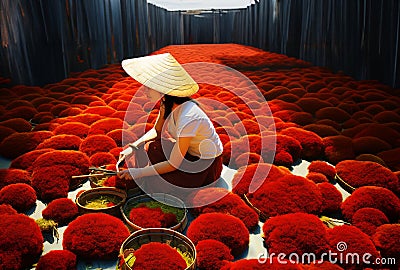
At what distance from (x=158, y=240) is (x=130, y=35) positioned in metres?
10.2

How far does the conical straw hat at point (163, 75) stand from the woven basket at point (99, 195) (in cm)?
61

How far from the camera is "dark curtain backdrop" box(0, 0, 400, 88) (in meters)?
5.09

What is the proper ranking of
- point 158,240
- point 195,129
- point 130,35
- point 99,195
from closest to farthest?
1. point 158,240
2. point 195,129
3. point 99,195
4. point 130,35

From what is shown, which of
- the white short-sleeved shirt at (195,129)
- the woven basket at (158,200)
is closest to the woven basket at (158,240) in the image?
the woven basket at (158,200)

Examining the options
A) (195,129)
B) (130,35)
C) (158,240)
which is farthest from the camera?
(130,35)

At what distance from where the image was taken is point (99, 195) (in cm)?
189

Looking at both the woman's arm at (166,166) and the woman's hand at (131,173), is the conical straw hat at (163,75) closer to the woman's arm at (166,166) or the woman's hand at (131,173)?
the woman's arm at (166,166)

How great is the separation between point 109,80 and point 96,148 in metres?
3.41

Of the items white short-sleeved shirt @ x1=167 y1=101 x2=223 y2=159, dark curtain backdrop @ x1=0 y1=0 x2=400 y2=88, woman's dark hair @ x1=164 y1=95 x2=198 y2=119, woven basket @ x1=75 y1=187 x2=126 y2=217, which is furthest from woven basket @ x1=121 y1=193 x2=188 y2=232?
dark curtain backdrop @ x1=0 y1=0 x2=400 y2=88

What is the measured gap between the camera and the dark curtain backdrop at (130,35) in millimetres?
5090

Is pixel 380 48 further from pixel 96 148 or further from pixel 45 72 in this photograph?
pixel 45 72

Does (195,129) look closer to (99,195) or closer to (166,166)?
(166,166)

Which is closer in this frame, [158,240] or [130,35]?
[158,240]

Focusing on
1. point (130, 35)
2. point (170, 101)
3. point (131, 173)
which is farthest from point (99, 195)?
point (130, 35)
